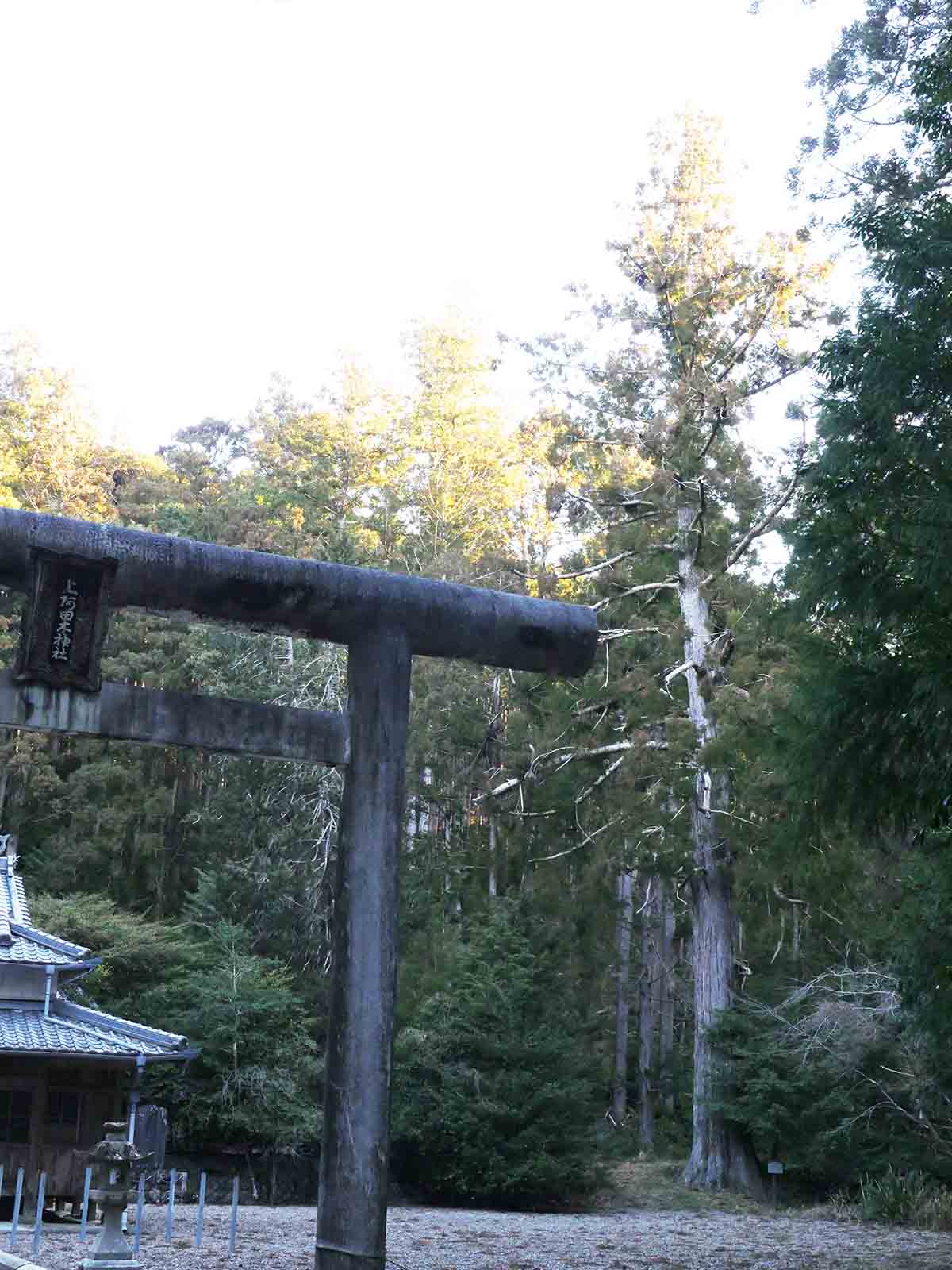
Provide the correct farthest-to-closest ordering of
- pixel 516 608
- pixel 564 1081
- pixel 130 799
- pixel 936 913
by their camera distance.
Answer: pixel 130 799, pixel 564 1081, pixel 936 913, pixel 516 608

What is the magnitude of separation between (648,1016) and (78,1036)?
18.9 meters

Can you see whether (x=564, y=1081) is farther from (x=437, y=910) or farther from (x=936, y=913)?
(x=936, y=913)

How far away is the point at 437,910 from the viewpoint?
27938 millimetres

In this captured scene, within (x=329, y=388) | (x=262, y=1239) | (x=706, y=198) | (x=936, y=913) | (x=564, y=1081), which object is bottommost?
(x=262, y=1239)

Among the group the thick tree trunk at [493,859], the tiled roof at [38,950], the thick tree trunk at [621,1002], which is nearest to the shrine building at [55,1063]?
the tiled roof at [38,950]

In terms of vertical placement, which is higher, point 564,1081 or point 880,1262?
point 564,1081

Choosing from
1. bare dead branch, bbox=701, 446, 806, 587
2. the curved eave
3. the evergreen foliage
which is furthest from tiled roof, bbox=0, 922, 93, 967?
bare dead branch, bbox=701, 446, 806, 587

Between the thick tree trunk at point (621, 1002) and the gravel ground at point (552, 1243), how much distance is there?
42.1ft

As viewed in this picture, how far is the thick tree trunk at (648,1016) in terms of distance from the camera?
29781mm

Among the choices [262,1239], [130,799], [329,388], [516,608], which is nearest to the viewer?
[516,608]

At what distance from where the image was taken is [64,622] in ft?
20.0

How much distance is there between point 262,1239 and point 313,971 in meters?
14.6

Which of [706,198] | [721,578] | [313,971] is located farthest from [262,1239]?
[706,198]

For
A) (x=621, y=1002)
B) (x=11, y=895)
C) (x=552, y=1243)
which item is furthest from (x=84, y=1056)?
(x=621, y=1002)
